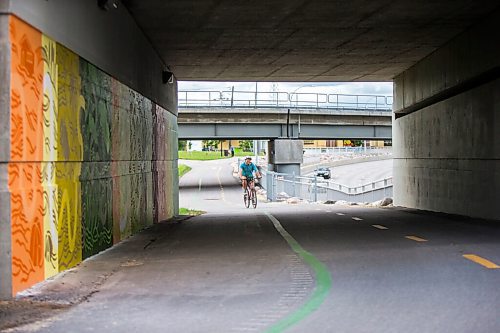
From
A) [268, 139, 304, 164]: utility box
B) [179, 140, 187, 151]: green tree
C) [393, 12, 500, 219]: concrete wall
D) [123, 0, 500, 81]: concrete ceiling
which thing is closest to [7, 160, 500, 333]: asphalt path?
[393, 12, 500, 219]: concrete wall

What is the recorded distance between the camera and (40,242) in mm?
7762

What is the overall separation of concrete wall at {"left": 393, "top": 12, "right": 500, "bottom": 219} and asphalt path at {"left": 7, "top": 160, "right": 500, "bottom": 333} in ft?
14.2

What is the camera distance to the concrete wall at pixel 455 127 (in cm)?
1691

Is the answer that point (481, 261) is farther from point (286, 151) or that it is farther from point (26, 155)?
point (286, 151)

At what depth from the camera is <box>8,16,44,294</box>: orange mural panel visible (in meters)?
7.02

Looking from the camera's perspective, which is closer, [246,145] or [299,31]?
[299,31]

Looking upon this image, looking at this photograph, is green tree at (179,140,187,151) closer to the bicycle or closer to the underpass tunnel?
the bicycle

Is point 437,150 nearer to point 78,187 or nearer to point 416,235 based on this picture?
point 416,235

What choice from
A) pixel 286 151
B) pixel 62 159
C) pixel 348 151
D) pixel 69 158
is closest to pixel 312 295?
pixel 62 159

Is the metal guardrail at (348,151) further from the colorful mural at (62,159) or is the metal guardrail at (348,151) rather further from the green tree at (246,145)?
the colorful mural at (62,159)

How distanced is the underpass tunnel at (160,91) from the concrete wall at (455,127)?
0.19 feet

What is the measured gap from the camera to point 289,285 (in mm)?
8047

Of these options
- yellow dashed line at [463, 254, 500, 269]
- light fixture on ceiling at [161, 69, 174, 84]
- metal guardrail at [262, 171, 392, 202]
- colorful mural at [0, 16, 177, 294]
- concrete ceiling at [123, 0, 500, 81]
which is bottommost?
metal guardrail at [262, 171, 392, 202]

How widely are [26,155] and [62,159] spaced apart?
1.40 metres
